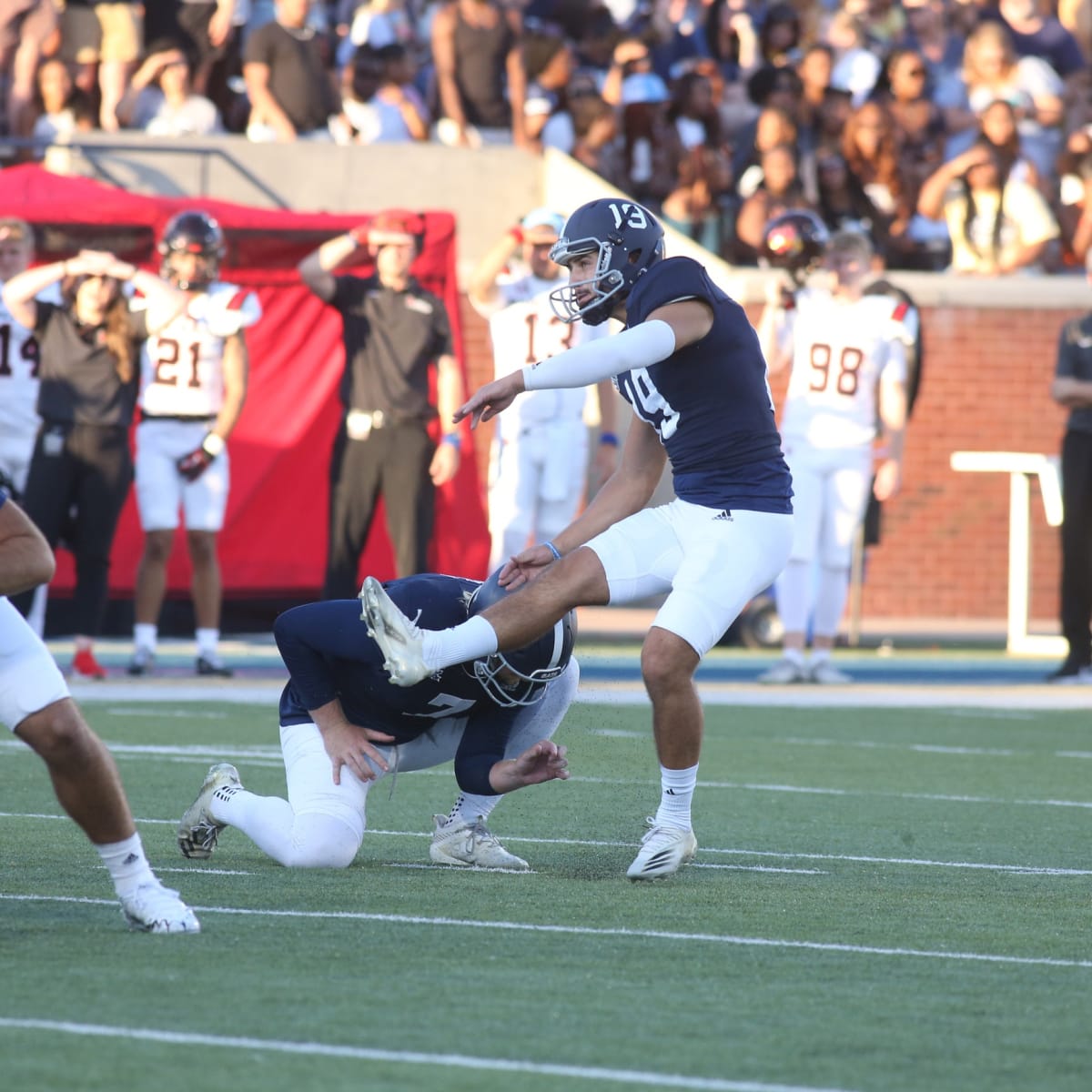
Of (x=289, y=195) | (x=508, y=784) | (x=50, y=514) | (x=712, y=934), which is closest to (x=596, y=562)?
(x=508, y=784)

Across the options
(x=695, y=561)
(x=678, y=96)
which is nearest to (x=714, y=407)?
(x=695, y=561)

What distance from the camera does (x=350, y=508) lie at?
38.6 feet

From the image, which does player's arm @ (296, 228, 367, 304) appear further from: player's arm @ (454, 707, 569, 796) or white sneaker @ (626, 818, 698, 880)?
white sneaker @ (626, 818, 698, 880)

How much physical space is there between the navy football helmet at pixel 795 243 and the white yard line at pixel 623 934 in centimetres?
779

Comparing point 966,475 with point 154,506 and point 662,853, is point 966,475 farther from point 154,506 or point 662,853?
point 662,853

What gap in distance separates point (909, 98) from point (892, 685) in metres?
7.66

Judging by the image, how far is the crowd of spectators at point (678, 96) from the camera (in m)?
15.6

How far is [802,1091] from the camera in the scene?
3.31m

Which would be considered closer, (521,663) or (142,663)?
(521,663)

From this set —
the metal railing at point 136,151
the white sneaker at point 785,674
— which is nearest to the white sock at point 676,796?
the white sneaker at point 785,674

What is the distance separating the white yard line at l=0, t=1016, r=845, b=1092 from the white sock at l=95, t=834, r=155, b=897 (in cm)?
68

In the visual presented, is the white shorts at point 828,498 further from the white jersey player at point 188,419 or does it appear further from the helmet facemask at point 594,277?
the helmet facemask at point 594,277

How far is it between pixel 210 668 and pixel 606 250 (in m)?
6.15

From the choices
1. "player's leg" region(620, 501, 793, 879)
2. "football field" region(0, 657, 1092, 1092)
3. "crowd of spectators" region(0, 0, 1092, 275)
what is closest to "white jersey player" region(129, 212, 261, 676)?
"football field" region(0, 657, 1092, 1092)
